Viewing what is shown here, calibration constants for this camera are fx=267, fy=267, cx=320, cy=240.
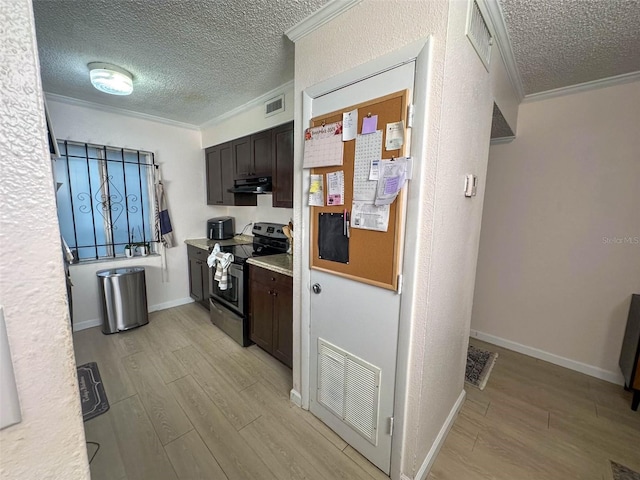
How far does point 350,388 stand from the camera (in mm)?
1588

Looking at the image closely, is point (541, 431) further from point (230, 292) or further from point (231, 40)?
point (231, 40)

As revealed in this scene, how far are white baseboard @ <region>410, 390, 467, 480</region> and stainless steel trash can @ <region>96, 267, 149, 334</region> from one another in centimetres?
305

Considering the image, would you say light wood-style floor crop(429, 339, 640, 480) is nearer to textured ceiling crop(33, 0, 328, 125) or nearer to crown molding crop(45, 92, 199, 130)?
textured ceiling crop(33, 0, 328, 125)

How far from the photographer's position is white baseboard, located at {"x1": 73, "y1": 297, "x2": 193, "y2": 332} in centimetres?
297

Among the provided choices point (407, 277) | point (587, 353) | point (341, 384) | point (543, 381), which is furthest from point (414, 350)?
point (587, 353)

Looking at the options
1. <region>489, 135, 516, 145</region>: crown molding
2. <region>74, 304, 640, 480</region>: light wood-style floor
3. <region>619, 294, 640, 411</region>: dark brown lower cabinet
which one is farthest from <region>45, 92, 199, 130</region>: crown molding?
<region>619, 294, 640, 411</region>: dark brown lower cabinet

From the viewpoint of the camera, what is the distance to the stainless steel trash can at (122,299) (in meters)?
2.90

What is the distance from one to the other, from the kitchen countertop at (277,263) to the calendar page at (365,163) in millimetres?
984

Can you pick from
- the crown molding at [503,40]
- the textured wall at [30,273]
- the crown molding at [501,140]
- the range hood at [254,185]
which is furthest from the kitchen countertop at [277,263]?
the crown molding at [501,140]

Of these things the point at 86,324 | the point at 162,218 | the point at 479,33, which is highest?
the point at 479,33

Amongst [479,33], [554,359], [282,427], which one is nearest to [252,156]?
[479,33]

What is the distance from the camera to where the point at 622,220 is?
218cm

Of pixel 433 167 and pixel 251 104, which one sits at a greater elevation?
pixel 251 104

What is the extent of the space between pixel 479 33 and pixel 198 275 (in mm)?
3592
